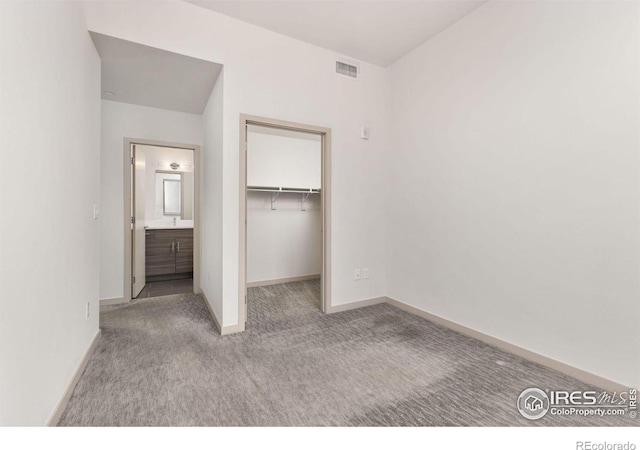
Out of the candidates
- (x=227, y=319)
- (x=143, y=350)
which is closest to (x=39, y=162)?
(x=143, y=350)

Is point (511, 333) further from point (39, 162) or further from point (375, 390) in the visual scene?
point (39, 162)

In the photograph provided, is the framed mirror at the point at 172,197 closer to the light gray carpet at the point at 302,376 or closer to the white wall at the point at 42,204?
→ the light gray carpet at the point at 302,376

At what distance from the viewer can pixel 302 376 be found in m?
1.99

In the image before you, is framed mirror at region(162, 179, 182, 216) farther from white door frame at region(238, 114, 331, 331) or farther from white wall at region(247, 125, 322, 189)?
white door frame at region(238, 114, 331, 331)

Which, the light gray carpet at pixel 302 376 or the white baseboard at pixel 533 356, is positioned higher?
the white baseboard at pixel 533 356

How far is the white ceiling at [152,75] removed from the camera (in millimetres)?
2486

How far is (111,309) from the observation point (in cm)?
338

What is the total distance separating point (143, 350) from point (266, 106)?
2441 millimetres

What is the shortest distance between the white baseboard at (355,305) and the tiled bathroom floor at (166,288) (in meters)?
2.25

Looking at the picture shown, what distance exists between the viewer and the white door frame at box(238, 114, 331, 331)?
9.12ft

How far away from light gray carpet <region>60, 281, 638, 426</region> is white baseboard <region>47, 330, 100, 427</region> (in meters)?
0.04

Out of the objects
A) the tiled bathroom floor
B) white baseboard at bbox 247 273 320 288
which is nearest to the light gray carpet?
the tiled bathroom floor

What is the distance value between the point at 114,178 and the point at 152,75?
144 centimetres

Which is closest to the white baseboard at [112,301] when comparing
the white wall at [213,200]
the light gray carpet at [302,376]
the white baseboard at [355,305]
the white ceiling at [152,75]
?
the light gray carpet at [302,376]
